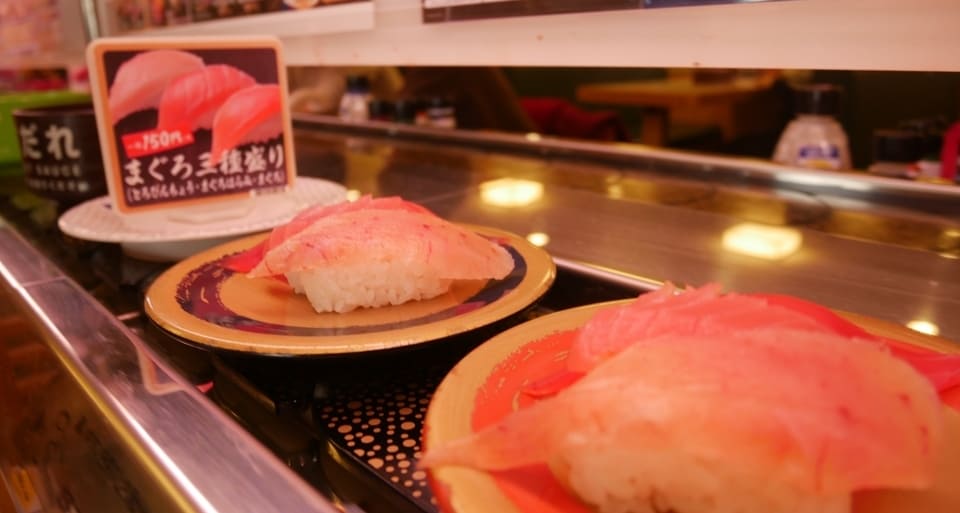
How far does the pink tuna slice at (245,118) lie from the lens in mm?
1003

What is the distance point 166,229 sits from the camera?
95 centimetres

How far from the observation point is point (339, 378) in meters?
0.61

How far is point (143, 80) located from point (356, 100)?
132 centimetres

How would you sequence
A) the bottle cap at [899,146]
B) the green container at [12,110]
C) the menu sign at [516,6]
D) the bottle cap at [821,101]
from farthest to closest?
the bottle cap at [821,101] < the bottle cap at [899,146] < the green container at [12,110] < the menu sign at [516,6]

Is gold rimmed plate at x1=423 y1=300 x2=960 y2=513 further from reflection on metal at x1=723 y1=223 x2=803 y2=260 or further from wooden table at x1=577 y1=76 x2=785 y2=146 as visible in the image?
wooden table at x1=577 y1=76 x2=785 y2=146

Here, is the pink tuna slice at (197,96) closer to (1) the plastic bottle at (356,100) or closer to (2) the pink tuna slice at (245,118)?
(2) the pink tuna slice at (245,118)

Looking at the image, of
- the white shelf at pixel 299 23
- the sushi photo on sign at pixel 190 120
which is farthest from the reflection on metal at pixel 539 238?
the white shelf at pixel 299 23

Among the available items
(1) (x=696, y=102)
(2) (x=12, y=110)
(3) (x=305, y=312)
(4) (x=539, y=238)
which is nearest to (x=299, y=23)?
(2) (x=12, y=110)

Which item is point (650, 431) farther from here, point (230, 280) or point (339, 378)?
point (230, 280)

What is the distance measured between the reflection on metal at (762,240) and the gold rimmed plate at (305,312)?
267mm

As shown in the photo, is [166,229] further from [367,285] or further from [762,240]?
[762,240]

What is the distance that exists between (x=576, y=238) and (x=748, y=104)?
179 inches

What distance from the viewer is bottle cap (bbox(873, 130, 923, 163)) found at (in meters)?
1.72

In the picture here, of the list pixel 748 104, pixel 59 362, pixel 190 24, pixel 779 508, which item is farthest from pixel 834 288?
pixel 748 104
